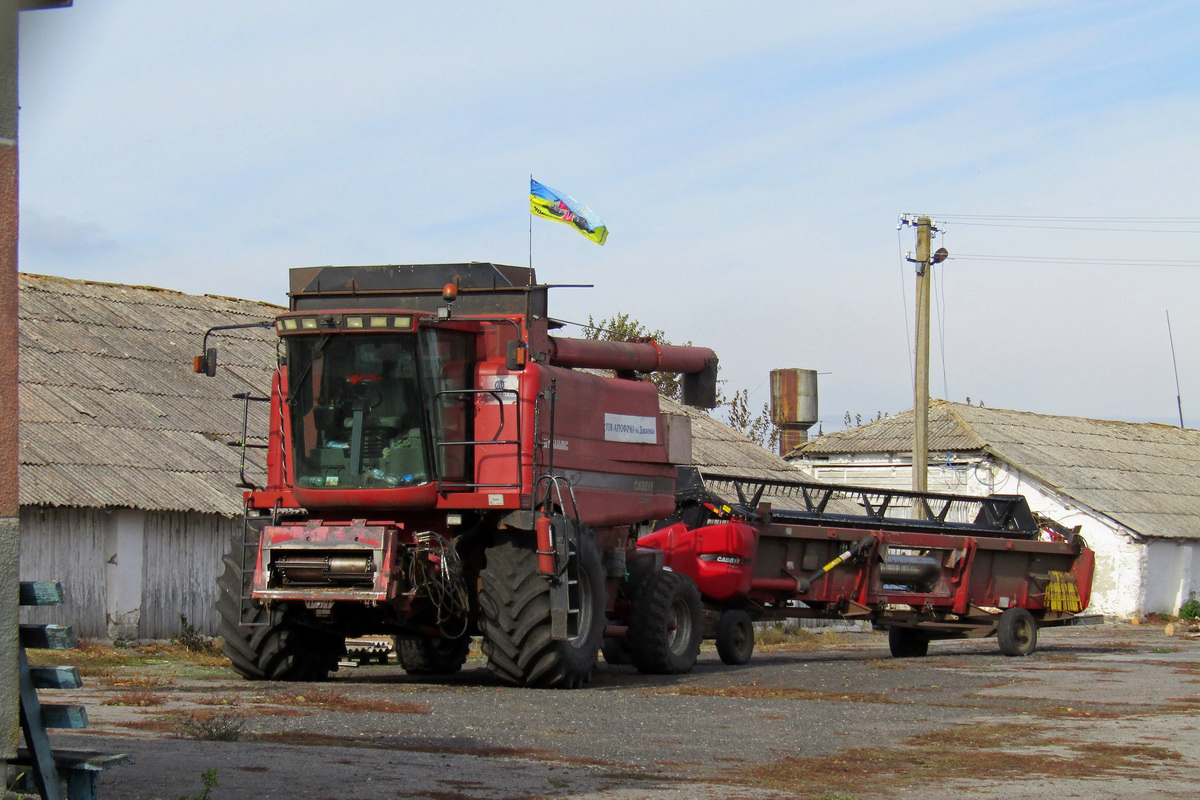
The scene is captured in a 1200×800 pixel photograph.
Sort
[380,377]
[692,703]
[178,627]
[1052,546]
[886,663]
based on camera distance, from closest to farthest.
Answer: [692,703]
[380,377]
[886,663]
[178,627]
[1052,546]

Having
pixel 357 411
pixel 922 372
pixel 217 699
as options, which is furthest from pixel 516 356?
pixel 922 372

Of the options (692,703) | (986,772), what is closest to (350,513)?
(692,703)

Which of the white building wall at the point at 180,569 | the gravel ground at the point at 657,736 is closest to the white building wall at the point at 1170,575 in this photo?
the gravel ground at the point at 657,736

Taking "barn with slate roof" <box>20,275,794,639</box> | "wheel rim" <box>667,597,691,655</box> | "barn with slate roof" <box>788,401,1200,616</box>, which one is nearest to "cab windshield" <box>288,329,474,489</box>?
"wheel rim" <box>667,597,691,655</box>

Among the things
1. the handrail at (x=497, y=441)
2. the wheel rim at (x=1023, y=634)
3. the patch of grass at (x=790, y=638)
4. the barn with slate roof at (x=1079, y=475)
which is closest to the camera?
the handrail at (x=497, y=441)

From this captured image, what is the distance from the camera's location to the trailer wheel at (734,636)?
1864 cm

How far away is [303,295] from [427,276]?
130 cm

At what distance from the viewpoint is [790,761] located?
979 cm

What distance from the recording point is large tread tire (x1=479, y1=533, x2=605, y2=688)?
14102 millimetres

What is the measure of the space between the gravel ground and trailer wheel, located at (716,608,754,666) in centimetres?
102

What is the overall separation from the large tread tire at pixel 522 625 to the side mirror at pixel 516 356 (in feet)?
5.33

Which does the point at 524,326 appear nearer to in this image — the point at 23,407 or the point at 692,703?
the point at 692,703

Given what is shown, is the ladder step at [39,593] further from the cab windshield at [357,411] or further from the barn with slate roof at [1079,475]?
the barn with slate roof at [1079,475]

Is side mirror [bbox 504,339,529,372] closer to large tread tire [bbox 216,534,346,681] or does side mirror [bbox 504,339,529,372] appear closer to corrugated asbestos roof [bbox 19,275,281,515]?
large tread tire [bbox 216,534,346,681]
